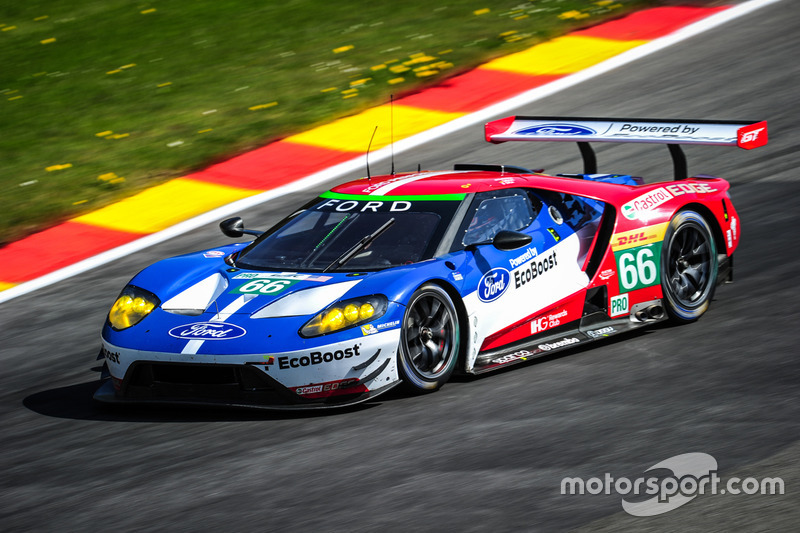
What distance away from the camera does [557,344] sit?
6.94 m

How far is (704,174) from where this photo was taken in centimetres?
1073

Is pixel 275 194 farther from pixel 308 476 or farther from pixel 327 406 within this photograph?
pixel 308 476

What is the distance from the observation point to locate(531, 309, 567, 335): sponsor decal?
6.89 meters

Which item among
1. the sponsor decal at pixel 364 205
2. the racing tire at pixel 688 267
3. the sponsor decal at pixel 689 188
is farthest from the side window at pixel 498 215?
the sponsor decal at pixel 689 188

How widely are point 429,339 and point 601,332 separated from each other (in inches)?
54.8

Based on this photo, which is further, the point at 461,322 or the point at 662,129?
the point at 662,129

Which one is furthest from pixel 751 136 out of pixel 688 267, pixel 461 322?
pixel 461 322

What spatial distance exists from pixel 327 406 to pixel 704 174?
5980 millimetres

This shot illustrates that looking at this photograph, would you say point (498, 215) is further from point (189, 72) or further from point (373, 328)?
point (189, 72)

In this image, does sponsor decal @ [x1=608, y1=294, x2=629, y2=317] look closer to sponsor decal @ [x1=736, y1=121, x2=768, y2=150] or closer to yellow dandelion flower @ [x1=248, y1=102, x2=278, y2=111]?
sponsor decal @ [x1=736, y1=121, x2=768, y2=150]

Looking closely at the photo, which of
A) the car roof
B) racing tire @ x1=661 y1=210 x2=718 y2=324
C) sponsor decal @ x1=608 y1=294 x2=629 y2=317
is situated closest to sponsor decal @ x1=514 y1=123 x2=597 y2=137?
the car roof

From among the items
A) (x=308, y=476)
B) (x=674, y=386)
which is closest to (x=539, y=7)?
(x=674, y=386)

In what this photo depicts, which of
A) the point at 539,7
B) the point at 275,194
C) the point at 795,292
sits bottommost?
the point at 795,292

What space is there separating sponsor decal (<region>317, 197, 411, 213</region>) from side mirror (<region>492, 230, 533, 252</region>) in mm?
659
